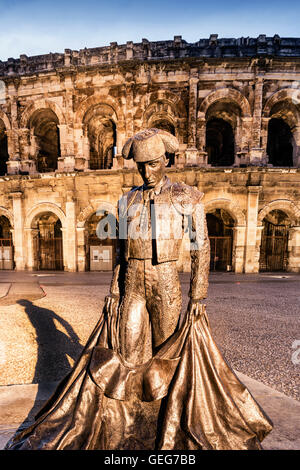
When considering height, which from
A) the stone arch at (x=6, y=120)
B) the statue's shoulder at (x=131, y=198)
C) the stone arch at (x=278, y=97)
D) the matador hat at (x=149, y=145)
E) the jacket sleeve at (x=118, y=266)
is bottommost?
the jacket sleeve at (x=118, y=266)

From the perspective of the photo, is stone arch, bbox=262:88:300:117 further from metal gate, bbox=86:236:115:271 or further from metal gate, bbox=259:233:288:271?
metal gate, bbox=86:236:115:271

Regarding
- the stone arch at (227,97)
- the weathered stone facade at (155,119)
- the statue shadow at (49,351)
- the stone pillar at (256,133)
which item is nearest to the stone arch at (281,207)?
the weathered stone facade at (155,119)

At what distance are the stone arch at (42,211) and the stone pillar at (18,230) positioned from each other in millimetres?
302

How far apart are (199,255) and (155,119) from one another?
10.6 m

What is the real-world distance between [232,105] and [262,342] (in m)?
10.2

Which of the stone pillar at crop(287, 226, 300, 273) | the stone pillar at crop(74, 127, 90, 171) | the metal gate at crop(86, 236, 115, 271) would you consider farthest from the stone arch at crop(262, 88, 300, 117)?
the metal gate at crop(86, 236, 115, 271)

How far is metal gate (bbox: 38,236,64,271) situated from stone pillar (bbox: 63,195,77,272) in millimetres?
1968

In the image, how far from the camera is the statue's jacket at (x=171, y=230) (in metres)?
1.80

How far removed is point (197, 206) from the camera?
183cm

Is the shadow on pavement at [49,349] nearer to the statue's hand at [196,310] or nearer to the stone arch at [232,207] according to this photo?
the statue's hand at [196,310]

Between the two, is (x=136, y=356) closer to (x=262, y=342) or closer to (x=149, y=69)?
(x=262, y=342)

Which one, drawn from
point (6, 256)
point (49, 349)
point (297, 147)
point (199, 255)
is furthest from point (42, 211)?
point (297, 147)
